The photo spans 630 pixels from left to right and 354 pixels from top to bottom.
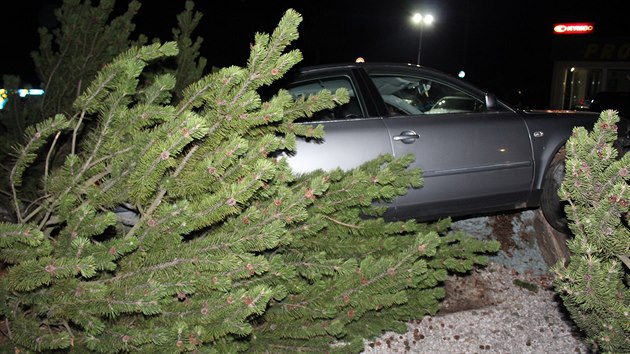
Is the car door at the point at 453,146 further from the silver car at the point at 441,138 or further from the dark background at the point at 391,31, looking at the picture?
the dark background at the point at 391,31

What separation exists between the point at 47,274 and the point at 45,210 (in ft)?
2.44

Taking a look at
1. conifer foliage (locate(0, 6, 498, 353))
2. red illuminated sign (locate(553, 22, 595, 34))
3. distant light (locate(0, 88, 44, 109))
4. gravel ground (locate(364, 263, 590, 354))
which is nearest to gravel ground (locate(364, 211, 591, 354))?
gravel ground (locate(364, 263, 590, 354))

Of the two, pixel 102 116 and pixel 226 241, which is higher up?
pixel 102 116

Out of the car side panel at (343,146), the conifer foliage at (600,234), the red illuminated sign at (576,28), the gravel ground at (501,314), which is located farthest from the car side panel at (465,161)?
the red illuminated sign at (576,28)

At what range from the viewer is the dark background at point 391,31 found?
19.9 metres

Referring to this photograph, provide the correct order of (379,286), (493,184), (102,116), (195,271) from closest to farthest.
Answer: (195,271)
(102,116)
(379,286)
(493,184)

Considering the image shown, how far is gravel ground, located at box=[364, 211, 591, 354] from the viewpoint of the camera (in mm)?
4375

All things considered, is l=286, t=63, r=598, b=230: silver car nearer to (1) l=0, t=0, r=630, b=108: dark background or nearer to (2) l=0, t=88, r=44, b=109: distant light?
(2) l=0, t=88, r=44, b=109: distant light

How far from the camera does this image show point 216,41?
19.9 m

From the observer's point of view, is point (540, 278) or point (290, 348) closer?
point (290, 348)

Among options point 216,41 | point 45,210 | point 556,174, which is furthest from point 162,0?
point 45,210

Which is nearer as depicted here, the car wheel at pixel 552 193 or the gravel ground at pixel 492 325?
the gravel ground at pixel 492 325

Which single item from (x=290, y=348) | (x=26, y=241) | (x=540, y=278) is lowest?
(x=540, y=278)

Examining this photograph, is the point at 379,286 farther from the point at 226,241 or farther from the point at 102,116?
the point at 102,116
